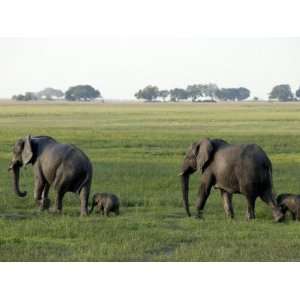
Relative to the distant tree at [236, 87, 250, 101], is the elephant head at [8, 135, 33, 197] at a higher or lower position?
lower

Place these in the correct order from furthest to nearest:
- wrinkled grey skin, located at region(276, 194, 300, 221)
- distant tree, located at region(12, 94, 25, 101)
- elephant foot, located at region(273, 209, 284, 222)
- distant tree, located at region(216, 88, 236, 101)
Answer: distant tree, located at region(12, 94, 25, 101)
distant tree, located at region(216, 88, 236, 101)
wrinkled grey skin, located at region(276, 194, 300, 221)
elephant foot, located at region(273, 209, 284, 222)

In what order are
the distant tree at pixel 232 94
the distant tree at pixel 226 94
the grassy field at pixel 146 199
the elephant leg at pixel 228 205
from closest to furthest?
the grassy field at pixel 146 199 < the elephant leg at pixel 228 205 < the distant tree at pixel 232 94 < the distant tree at pixel 226 94

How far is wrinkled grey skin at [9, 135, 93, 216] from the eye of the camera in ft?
47.7

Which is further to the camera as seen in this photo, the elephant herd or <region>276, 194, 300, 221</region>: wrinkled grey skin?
the elephant herd

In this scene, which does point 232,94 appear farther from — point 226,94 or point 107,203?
point 107,203

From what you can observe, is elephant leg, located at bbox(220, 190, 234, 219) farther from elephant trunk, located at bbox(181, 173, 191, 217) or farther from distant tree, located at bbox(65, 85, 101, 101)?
distant tree, located at bbox(65, 85, 101, 101)

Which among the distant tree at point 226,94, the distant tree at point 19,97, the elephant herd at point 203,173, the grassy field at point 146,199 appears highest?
the distant tree at point 226,94

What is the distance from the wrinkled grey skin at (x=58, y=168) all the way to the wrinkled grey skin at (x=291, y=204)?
→ 9.46ft

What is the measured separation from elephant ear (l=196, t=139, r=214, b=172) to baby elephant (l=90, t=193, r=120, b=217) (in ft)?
4.53

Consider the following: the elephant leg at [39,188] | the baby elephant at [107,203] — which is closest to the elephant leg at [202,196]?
the baby elephant at [107,203]

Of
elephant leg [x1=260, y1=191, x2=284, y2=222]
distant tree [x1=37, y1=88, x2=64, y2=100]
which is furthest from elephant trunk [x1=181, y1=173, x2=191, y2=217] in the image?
distant tree [x1=37, y1=88, x2=64, y2=100]

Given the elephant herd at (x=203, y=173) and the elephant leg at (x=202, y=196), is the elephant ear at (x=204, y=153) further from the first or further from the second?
the elephant leg at (x=202, y=196)

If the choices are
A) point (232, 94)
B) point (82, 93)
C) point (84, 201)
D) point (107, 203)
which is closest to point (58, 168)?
point (84, 201)

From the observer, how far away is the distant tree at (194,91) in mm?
14932
